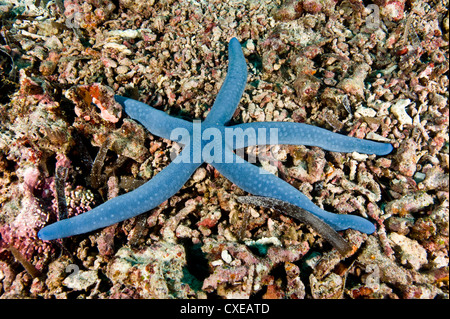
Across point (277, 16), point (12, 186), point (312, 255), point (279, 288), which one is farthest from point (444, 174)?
point (12, 186)

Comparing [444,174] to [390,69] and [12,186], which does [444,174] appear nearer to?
[390,69]

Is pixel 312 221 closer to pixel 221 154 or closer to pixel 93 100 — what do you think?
pixel 221 154

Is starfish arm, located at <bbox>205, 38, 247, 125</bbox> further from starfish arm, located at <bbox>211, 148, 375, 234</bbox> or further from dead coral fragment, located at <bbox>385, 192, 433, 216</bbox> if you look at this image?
dead coral fragment, located at <bbox>385, 192, 433, 216</bbox>

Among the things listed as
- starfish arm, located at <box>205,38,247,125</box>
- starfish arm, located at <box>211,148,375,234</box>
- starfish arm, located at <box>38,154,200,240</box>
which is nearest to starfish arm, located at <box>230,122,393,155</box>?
starfish arm, located at <box>205,38,247,125</box>

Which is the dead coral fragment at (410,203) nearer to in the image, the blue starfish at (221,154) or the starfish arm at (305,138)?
the blue starfish at (221,154)

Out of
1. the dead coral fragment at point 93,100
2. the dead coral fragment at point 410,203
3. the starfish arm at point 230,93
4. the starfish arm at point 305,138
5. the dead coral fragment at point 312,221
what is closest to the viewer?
the dead coral fragment at point 312,221

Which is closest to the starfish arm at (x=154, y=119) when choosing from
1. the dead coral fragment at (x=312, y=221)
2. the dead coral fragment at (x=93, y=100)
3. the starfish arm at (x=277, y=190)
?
the dead coral fragment at (x=93, y=100)
